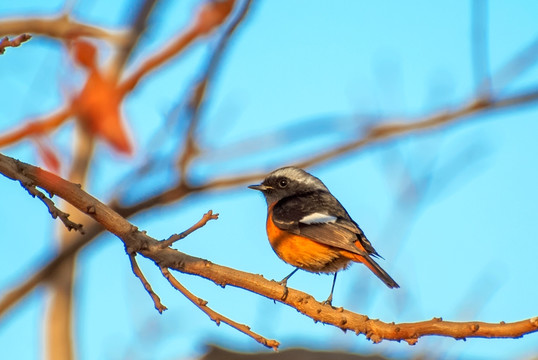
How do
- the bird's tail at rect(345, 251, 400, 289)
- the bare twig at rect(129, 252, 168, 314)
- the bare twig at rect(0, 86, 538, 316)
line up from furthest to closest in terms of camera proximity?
1. the bare twig at rect(0, 86, 538, 316)
2. the bird's tail at rect(345, 251, 400, 289)
3. the bare twig at rect(129, 252, 168, 314)

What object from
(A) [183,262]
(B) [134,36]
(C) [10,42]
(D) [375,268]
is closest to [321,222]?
(D) [375,268]

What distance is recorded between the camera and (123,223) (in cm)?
310

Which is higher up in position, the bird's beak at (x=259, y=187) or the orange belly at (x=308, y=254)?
the bird's beak at (x=259, y=187)

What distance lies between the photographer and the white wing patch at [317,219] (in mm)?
5105

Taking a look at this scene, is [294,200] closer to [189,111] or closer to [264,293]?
[189,111]

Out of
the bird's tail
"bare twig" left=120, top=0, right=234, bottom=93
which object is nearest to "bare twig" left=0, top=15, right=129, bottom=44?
"bare twig" left=120, top=0, right=234, bottom=93

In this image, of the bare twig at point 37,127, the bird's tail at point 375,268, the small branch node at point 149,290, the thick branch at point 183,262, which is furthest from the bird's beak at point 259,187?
the small branch node at point 149,290

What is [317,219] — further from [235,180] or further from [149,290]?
[149,290]

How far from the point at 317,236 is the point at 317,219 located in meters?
0.28

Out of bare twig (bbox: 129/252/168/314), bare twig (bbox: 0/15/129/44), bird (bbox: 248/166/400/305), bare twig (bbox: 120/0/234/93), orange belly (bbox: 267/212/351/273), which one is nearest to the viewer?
bare twig (bbox: 129/252/168/314)

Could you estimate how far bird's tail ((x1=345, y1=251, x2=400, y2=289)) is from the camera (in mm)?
4195

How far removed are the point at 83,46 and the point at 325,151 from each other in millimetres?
2470

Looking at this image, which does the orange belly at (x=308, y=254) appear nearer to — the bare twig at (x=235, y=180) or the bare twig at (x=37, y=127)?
the bare twig at (x=235, y=180)

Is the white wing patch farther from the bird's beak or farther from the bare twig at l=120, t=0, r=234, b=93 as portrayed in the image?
the bare twig at l=120, t=0, r=234, b=93
